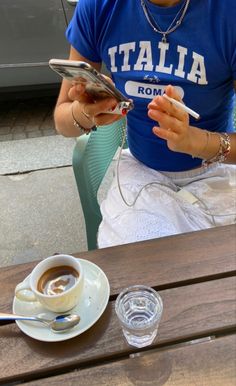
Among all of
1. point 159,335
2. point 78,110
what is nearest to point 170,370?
point 159,335

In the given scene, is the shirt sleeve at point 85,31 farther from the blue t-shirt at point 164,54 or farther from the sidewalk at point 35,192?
the sidewalk at point 35,192

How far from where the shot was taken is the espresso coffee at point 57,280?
2.68ft

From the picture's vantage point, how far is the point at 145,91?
1227 millimetres

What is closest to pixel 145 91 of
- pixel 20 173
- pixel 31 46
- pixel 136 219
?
pixel 136 219

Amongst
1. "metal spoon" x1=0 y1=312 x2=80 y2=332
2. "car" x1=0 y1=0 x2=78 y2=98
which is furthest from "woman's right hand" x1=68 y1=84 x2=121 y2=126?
"car" x1=0 y1=0 x2=78 y2=98

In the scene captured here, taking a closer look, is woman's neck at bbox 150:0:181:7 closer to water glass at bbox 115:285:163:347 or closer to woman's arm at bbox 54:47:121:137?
woman's arm at bbox 54:47:121:137

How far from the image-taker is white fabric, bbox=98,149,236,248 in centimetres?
114

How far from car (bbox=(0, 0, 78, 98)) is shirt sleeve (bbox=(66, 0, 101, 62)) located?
59.2 inches

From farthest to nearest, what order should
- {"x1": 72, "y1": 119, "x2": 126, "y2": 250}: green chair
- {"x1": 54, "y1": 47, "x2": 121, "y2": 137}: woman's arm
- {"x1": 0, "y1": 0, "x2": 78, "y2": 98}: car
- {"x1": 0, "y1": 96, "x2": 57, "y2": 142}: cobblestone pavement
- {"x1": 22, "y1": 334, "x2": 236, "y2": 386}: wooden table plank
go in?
{"x1": 0, "y1": 96, "x2": 57, "y2": 142}: cobblestone pavement, {"x1": 0, "y1": 0, "x2": 78, "y2": 98}: car, {"x1": 72, "y1": 119, "x2": 126, "y2": 250}: green chair, {"x1": 54, "y1": 47, "x2": 121, "y2": 137}: woman's arm, {"x1": 22, "y1": 334, "x2": 236, "y2": 386}: wooden table plank

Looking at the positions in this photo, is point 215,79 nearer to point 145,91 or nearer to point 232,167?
point 145,91

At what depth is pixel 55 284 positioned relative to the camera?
0.83 m

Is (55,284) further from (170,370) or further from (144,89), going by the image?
(144,89)

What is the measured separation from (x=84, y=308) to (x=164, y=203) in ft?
1.52

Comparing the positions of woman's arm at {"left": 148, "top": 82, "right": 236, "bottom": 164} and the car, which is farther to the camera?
the car
